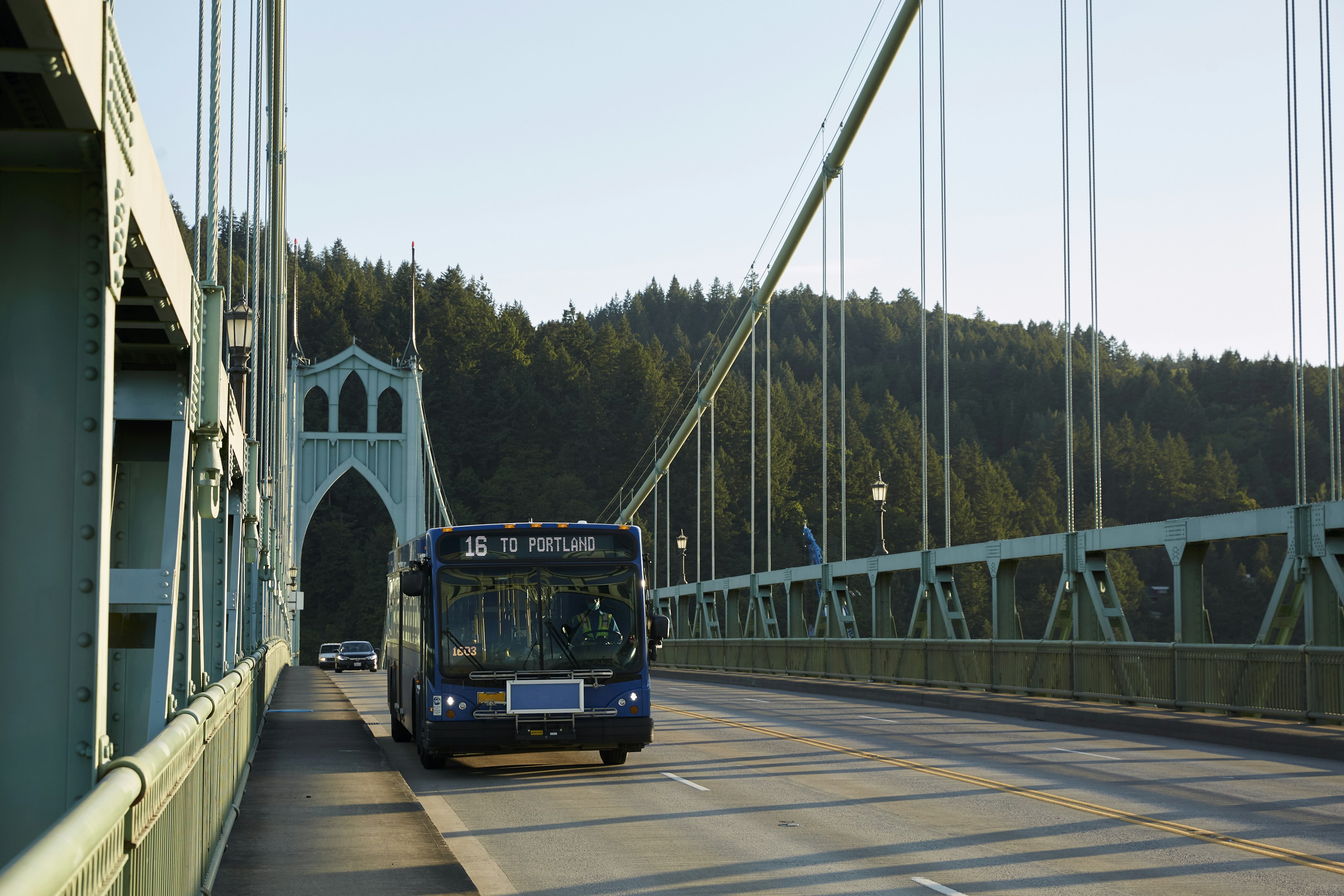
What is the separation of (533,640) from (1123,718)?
8825 mm

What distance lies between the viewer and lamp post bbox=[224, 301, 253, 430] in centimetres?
1648

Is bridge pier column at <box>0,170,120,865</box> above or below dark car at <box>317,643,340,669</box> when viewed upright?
above

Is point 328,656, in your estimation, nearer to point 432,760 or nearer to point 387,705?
point 387,705

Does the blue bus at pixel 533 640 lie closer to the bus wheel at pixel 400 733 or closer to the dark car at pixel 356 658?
the bus wheel at pixel 400 733

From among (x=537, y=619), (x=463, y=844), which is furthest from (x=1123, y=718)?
(x=463, y=844)

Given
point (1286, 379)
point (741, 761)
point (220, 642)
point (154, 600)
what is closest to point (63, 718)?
point (154, 600)

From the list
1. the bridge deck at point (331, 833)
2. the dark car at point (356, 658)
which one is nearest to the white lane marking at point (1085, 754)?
the bridge deck at point (331, 833)

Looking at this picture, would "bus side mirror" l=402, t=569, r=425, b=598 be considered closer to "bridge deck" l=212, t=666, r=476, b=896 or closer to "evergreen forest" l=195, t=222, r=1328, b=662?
"bridge deck" l=212, t=666, r=476, b=896

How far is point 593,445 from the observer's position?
11712 cm

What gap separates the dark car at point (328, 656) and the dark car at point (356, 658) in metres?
1.58

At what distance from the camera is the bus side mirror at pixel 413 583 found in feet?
47.4

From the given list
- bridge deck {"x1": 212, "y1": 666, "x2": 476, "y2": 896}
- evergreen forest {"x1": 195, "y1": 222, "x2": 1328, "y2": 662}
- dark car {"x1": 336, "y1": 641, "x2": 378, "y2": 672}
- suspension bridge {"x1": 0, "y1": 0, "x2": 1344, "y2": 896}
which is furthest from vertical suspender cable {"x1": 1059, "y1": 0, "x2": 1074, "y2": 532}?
evergreen forest {"x1": 195, "y1": 222, "x2": 1328, "y2": 662}

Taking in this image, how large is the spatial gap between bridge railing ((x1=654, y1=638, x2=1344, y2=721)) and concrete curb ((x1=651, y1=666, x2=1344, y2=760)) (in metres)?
0.20

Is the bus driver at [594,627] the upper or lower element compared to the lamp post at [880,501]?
lower
